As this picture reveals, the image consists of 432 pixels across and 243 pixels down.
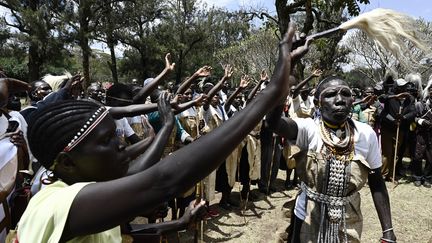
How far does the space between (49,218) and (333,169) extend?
186 centimetres

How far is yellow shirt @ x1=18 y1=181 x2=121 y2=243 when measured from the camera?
3.53 feet

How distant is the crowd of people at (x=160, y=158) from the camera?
3.46ft

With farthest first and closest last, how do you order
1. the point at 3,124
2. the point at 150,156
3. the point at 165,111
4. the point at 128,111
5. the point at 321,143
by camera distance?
the point at 3,124
the point at 128,111
the point at 321,143
the point at 165,111
the point at 150,156

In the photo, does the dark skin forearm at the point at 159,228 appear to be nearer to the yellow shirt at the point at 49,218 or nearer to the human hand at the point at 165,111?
the human hand at the point at 165,111

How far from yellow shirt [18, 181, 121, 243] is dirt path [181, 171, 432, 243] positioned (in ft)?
12.4

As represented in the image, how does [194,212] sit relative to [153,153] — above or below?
below

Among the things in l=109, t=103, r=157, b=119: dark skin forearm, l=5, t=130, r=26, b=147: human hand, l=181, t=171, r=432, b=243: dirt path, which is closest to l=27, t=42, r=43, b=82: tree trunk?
l=181, t=171, r=432, b=243: dirt path


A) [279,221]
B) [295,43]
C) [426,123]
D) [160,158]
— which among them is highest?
[295,43]

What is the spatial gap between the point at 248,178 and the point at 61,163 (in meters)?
5.64

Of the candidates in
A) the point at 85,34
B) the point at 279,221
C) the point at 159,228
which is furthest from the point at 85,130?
the point at 85,34

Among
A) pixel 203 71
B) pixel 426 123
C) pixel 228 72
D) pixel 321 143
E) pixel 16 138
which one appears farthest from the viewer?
pixel 426 123

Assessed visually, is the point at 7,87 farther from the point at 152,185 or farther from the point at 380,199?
the point at 380,199

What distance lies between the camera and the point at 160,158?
65.0 inches

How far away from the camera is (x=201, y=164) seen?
3.41 ft
